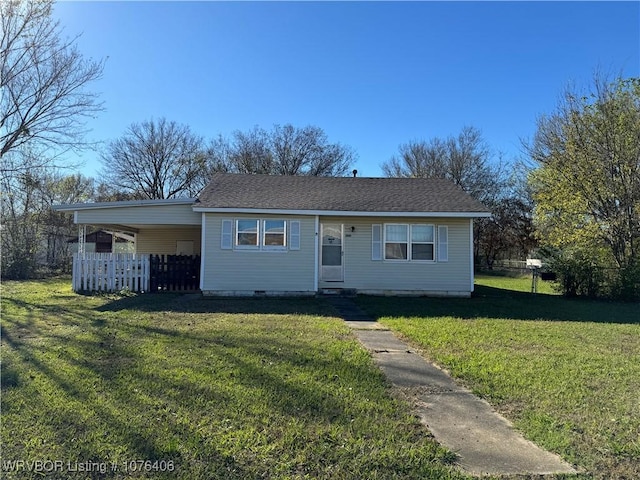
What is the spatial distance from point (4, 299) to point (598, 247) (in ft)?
61.6

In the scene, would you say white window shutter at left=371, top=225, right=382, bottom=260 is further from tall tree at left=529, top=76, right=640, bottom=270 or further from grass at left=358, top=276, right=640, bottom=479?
tall tree at left=529, top=76, right=640, bottom=270

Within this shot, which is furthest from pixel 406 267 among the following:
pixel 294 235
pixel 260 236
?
pixel 260 236

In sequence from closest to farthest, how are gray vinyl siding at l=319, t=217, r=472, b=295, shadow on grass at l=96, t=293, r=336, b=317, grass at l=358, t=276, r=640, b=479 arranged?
grass at l=358, t=276, r=640, b=479
shadow on grass at l=96, t=293, r=336, b=317
gray vinyl siding at l=319, t=217, r=472, b=295

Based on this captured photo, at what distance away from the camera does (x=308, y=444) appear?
3.19 m

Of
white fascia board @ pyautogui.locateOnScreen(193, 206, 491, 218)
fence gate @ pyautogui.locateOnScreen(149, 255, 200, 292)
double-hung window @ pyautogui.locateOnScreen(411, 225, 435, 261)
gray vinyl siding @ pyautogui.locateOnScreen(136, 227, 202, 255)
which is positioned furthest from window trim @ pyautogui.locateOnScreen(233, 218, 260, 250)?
gray vinyl siding @ pyautogui.locateOnScreen(136, 227, 202, 255)

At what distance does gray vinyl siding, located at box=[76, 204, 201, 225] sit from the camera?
12.7 metres

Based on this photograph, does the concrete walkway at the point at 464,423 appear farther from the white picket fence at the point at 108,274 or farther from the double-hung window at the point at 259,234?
the white picket fence at the point at 108,274

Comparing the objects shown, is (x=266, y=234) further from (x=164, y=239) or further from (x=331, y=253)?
(x=164, y=239)

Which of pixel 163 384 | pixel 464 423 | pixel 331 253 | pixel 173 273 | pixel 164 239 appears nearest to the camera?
pixel 464 423

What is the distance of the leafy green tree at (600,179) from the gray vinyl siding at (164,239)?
14065 mm

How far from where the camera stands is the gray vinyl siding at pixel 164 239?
17891mm

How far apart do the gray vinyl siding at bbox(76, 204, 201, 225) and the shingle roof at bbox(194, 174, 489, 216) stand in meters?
0.77

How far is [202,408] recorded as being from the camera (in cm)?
380

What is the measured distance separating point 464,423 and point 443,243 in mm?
10114
